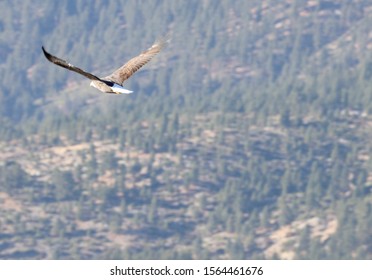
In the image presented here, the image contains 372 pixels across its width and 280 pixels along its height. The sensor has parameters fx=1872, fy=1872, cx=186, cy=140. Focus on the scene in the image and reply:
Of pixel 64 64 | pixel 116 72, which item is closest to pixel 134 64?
pixel 116 72

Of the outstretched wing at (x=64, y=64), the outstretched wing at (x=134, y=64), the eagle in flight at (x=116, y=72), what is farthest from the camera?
the outstretched wing at (x=134, y=64)

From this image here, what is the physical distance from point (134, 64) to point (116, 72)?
1.33 m

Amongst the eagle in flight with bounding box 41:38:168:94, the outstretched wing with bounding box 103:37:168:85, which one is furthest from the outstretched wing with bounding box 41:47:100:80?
the outstretched wing with bounding box 103:37:168:85

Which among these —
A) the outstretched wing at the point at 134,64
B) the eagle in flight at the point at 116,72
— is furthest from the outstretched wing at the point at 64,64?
the outstretched wing at the point at 134,64

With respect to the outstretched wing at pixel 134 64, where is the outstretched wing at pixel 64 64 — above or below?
below

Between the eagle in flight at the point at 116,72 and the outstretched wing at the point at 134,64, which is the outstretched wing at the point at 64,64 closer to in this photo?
the eagle in flight at the point at 116,72

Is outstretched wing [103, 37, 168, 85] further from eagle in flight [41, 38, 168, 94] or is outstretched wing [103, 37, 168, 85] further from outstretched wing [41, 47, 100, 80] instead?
outstretched wing [41, 47, 100, 80]

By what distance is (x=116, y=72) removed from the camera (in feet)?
205

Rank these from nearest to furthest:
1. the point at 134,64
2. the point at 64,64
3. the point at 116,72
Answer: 1. the point at 64,64
2. the point at 116,72
3. the point at 134,64

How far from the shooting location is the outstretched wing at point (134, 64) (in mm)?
62219

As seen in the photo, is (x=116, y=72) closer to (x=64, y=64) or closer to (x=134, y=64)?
(x=134, y=64)

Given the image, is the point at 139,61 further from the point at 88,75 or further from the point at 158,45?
the point at 88,75
